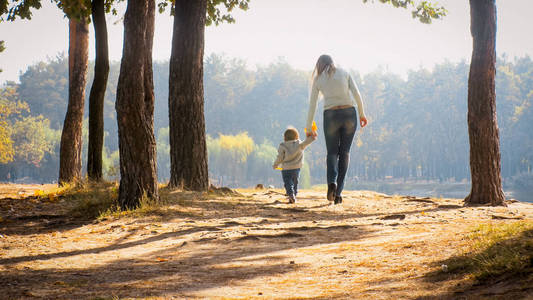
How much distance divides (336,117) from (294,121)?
9141cm

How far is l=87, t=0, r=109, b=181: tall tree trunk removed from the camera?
973 centimetres

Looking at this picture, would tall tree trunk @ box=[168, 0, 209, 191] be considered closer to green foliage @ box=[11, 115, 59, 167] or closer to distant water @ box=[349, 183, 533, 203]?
distant water @ box=[349, 183, 533, 203]

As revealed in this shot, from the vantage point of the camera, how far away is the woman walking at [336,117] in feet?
23.2

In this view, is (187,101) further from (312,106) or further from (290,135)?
(312,106)

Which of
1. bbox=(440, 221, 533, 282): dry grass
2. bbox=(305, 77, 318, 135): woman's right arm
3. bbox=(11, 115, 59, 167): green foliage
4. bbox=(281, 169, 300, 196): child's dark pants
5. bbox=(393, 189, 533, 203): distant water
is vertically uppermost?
bbox=(11, 115, 59, 167): green foliage

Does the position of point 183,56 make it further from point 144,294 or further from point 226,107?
point 226,107

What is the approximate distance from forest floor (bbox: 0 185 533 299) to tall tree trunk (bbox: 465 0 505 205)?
0.79m

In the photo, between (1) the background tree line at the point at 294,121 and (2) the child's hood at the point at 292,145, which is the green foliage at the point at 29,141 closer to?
(1) the background tree line at the point at 294,121

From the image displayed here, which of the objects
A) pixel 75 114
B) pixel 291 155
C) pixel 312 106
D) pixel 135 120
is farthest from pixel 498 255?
pixel 75 114

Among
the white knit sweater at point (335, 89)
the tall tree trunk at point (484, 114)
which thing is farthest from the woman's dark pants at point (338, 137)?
the tall tree trunk at point (484, 114)

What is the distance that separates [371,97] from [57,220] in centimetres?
9501

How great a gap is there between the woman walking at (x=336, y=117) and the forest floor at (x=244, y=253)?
2.00 ft

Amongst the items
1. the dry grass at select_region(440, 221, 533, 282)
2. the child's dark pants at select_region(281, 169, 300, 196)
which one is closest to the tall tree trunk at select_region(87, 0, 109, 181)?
the child's dark pants at select_region(281, 169, 300, 196)

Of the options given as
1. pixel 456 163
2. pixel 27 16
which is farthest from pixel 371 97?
pixel 27 16
